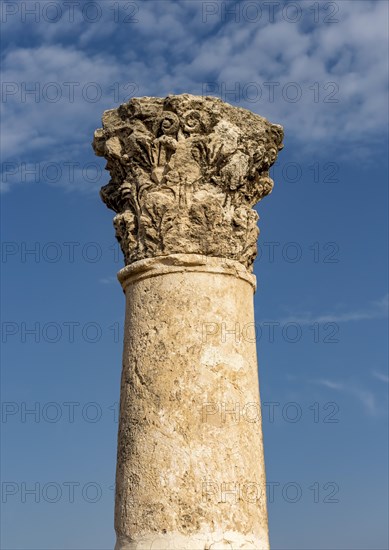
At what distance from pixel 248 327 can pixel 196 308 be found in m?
0.73

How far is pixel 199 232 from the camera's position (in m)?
9.26

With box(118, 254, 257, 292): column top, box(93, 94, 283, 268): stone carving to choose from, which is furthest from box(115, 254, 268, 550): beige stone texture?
box(93, 94, 283, 268): stone carving

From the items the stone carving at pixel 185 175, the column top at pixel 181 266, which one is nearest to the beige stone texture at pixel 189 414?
the column top at pixel 181 266

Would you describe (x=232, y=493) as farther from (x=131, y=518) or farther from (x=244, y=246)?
(x=244, y=246)

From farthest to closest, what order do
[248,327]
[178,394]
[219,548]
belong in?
[248,327]
[178,394]
[219,548]

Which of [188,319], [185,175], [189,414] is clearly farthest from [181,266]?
[189,414]

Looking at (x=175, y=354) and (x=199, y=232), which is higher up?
(x=199, y=232)

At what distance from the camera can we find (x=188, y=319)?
8.77 meters

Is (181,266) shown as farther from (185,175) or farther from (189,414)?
(189,414)

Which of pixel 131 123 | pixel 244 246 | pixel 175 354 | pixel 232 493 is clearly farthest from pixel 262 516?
pixel 131 123

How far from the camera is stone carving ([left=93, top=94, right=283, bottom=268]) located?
9.28 metres

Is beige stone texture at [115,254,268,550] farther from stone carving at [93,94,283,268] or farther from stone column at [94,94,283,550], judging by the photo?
stone carving at [93,94,283,268]

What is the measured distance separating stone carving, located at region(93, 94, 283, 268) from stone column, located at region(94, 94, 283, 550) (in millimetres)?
15

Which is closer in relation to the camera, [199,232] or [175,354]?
[175,354]
